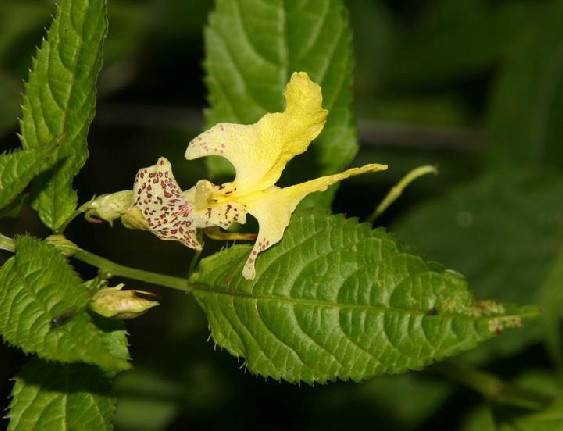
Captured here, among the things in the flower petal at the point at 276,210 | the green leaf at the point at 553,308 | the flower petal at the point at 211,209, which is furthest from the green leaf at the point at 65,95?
the green leaf at the point at 553,308

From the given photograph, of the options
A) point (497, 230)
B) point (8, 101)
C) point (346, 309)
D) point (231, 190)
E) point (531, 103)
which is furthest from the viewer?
point (531, 103)

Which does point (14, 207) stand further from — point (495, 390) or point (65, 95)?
point (495, 390)

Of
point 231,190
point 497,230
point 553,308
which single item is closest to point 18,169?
point 231,190

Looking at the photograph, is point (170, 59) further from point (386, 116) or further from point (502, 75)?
point (502, 75)

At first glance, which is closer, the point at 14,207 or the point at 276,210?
the point at 276,210

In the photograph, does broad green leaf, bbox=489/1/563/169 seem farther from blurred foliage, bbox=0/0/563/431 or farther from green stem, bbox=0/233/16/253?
green stem, bbox=0/233/16/253

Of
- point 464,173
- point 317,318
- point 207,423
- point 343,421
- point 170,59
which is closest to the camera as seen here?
point 317,318

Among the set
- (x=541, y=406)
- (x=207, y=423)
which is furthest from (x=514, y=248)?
(x=207, y=423)
